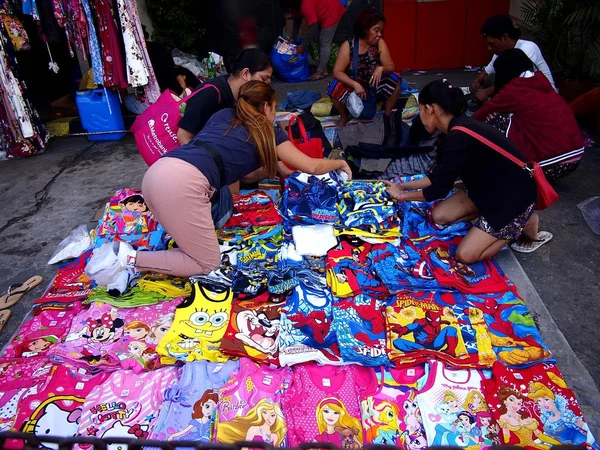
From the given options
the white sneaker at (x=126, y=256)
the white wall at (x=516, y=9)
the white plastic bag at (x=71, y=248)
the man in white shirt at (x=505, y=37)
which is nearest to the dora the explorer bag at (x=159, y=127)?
the white plastic bag at (x=71, y=248)

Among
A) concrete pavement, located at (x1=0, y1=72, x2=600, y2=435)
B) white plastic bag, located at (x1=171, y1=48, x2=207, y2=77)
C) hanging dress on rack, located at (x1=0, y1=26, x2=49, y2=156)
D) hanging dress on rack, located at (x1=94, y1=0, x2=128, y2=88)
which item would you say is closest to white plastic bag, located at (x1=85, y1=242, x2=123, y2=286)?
concrete pavement, located at (x1=0, y1=72, x2=600, y2=435)

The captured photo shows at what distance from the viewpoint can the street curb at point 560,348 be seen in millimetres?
2543

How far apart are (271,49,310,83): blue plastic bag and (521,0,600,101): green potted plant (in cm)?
325

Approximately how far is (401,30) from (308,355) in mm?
6537

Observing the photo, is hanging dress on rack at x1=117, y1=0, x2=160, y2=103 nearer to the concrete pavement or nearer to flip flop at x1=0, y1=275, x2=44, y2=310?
the concrete pavement

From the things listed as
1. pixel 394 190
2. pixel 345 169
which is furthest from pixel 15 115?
pixel 394 190

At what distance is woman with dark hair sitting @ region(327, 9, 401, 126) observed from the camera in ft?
17.9

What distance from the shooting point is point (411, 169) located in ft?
15.3

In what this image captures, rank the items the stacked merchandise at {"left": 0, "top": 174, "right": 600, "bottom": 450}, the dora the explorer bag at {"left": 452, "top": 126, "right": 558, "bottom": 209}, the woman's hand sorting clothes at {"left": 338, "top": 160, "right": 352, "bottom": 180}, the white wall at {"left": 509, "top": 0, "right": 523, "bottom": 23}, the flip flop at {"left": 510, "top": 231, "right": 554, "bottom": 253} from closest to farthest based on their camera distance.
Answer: the stacked merchandise at {"left": 0, "top": 174, "right": 600, "bottom": 450} < the dora the explorer bag at {"left": 452, "top": 126, "right": 558, "bottom": 209} < the flip flop at {"left": 510, "top": 231, "right": 554, "bottom": 253} < the woman's hand sorting clothes at {"left": 338, "top": 160, "right": 352, "bottom": 180} < the white wall at {"left": 509, "top": 0, "right": 523, "bottom": 23}

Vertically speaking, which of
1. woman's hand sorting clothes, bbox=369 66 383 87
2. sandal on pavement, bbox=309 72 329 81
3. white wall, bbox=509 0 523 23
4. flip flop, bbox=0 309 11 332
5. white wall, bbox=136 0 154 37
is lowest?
flip flop, bbox=0 309 11 332

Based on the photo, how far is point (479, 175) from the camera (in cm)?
338

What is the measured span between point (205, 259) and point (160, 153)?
1.25m

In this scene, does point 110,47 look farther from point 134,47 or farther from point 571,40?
point 571,40

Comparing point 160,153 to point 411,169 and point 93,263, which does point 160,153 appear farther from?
point 411,169
